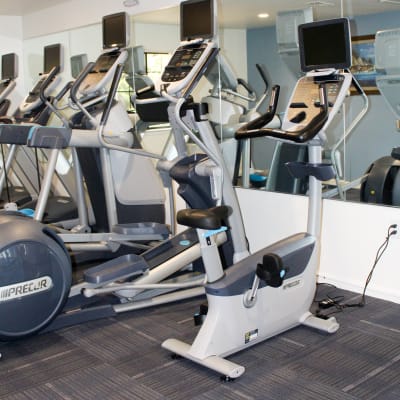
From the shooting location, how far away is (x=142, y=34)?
5648 mm

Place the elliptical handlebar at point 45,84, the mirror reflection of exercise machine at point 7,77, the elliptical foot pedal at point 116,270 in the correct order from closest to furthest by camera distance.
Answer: the elliptical foot pedal at point 116,270 → the elliptical handlebar at point 45,84 → the mirror reflection of exercise machine at point 7,77

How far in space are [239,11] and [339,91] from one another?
1.65 metres

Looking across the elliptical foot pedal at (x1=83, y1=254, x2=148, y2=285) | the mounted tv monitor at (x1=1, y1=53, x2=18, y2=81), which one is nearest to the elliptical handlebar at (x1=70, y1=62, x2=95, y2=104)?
the elliptical foot pedal at (x1=83, y1=254, x2=148, y2=285)

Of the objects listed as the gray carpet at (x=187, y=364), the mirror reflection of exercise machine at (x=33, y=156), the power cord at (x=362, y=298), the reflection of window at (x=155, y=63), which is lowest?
the gray carpet at (x=187, y=364)

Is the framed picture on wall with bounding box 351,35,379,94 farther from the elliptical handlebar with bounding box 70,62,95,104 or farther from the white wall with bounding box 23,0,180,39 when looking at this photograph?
the elliptical handlebar with bounding box 70,62,95,104

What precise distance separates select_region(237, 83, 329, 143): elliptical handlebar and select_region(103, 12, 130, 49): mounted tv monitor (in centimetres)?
201

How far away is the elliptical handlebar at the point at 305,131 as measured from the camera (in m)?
3.14

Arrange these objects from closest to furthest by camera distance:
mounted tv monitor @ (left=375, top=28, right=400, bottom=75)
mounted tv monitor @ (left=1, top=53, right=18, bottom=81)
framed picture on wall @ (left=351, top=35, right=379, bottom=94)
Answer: mounted tv monitor @ (left=375, top=28, right=400, bottom=75), framed picture on wall @ (left=351, top=35, right=379, bottom=94), mounted tv monitor @ (left=1, top=53, right=18, bottom=81)

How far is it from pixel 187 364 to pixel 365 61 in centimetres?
224

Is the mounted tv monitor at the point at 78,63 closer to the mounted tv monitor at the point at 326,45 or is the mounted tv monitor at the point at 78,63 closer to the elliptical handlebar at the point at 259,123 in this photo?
the mounted tv monitor at the point at 326,45

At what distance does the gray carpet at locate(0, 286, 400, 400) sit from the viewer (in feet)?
9.39

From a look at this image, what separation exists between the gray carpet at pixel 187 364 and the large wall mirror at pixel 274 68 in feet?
3.63

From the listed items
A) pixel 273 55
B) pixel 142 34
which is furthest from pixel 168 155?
pixel 273 55

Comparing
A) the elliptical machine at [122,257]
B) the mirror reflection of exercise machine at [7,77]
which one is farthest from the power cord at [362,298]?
the mirror reflection of exercise machine at [7,77]
